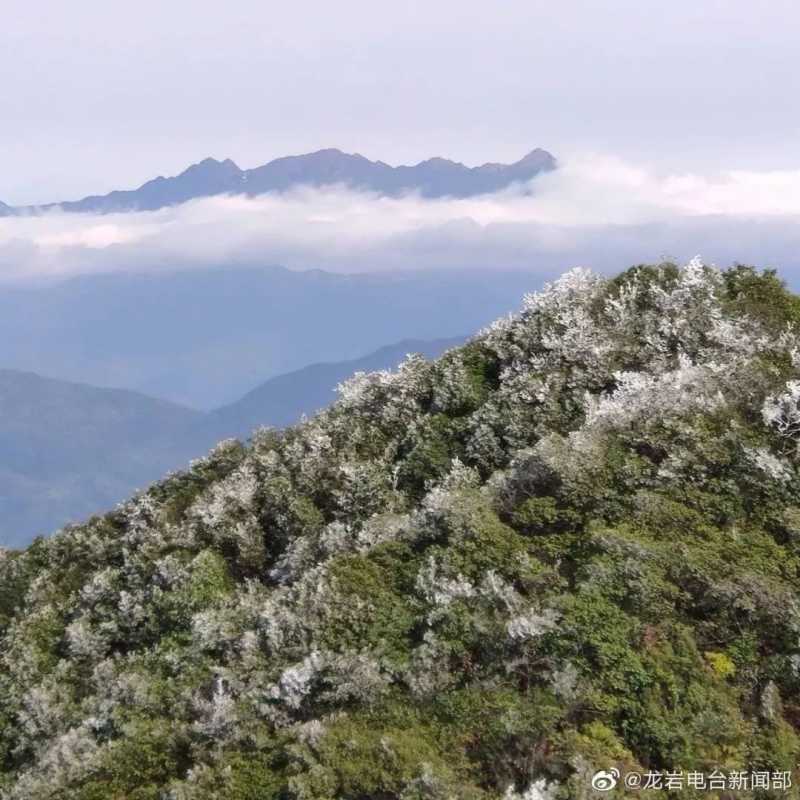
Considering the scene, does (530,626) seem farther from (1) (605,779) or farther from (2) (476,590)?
(1) (605,779)

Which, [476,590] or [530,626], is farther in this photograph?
[476,590]

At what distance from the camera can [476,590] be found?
21219mm

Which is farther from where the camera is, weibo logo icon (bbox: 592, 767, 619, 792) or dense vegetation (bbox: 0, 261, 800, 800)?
dense vegetation (bbox: 0, 261, 800, 800)

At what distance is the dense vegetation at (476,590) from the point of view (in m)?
16.9

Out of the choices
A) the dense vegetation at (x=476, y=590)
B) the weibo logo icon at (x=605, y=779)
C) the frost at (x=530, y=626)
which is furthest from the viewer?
the frost at (x=530, y=626)

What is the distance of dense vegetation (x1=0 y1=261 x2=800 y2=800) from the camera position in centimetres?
1694

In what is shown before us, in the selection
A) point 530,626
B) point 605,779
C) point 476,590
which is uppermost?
point 530,626

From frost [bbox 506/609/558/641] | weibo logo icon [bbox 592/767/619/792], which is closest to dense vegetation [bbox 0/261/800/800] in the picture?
frost [bbox 506/609/558/641]

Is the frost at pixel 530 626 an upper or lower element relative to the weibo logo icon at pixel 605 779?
upper

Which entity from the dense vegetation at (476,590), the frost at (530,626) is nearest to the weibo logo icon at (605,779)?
the dense vegetation at (476,590)

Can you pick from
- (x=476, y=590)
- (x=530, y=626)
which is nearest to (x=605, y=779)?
(x=530, y=626)

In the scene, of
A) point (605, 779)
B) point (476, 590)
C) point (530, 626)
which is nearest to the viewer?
point (605, 779)

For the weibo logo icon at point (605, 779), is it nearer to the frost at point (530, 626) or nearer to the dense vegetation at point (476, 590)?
the dense vegetation at point (476, 590)

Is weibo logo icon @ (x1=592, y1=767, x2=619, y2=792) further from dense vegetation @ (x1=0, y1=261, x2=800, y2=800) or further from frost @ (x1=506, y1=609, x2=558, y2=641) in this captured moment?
frost @ (x1=506, y1=609, x2=558, y2=641)
